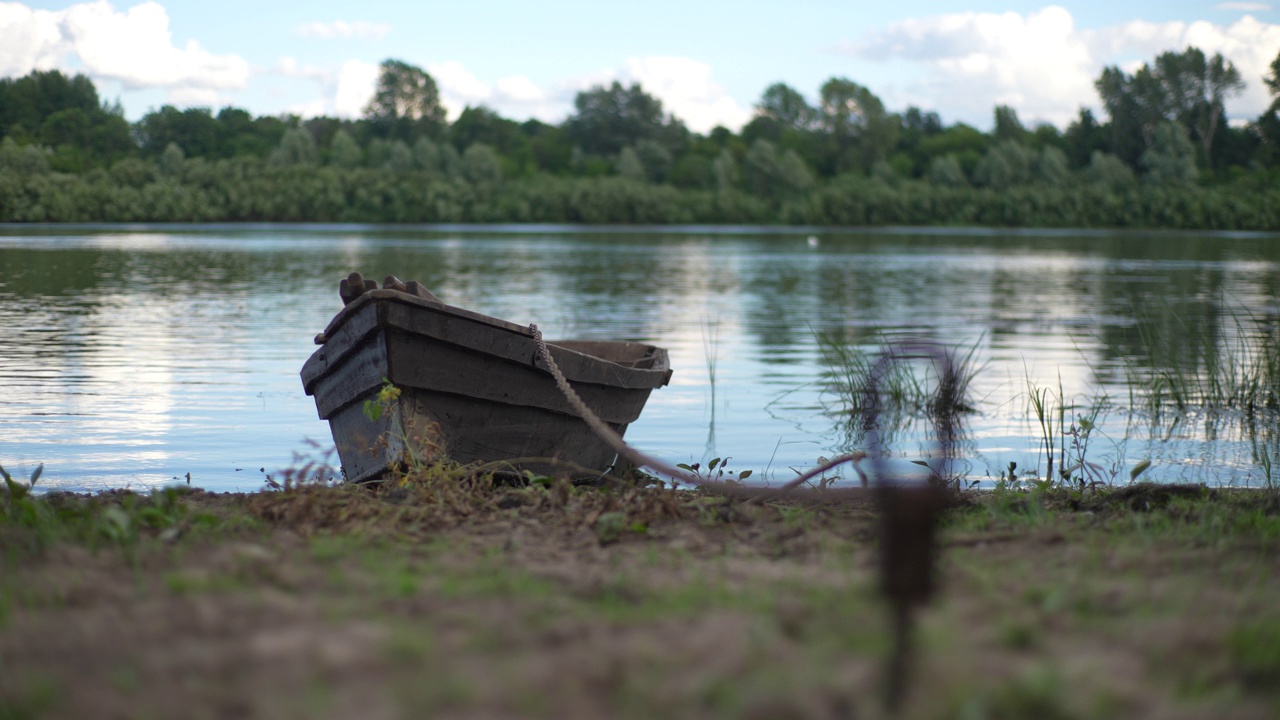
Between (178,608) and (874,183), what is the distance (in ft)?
337

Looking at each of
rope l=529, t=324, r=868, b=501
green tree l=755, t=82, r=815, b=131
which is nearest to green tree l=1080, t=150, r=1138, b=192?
green tree l=755, t=82, r=815, b=131

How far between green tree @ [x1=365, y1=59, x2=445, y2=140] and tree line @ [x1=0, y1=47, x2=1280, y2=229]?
0.75 ft

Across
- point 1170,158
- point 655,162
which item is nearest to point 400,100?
point 655,162

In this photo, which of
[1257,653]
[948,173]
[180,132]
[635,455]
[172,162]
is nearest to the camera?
[1257,653]

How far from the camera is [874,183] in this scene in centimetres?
10219

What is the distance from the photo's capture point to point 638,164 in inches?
4348

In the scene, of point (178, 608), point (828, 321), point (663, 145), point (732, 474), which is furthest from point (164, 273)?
point (663, 145)

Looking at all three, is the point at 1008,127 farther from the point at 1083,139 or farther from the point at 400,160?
the point at 400,160

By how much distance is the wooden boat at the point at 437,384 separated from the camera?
650 centimetres

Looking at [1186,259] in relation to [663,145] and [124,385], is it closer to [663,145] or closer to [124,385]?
[124,385]

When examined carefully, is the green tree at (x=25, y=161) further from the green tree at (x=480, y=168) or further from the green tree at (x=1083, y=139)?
the green tree at (x=1083, y=139)

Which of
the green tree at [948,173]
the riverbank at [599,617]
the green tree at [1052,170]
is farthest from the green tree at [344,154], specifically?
the riverbank at [599,617]

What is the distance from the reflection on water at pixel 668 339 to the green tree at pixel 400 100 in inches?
3483

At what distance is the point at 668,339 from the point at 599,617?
47.6 feet
